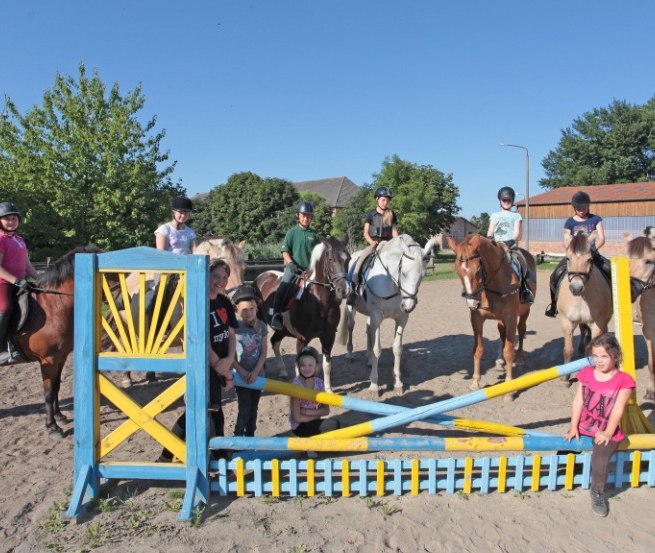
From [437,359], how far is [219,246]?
438cm

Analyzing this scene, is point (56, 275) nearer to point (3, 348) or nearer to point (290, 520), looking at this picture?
point (3, 348)

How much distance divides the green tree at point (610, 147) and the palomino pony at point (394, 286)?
194 ft

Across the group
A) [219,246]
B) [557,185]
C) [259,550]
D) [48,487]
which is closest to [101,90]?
[219,246]

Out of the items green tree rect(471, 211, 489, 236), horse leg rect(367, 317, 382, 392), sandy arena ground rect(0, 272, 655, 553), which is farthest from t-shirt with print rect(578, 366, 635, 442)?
green tree rect(471, 211, 489, 236)

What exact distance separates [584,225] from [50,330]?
6800mm

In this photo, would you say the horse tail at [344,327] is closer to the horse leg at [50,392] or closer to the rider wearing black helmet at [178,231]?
the rider wearing black helmet at [178,231]

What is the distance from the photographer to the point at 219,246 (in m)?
6.61

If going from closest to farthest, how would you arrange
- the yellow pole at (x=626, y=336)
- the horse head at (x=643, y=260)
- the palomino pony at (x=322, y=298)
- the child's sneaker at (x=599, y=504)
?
the child's sneaker at (x=599, y=504) < the yellow pole at (x=626, y=336) < the horse head at (x=643, y=260) < the palomino pony at (x=322, y=298)

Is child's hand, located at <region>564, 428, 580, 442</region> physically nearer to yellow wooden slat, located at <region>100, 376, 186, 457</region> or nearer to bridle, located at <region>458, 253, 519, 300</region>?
bridle, located at <region>458, 253, 519, 300</region>

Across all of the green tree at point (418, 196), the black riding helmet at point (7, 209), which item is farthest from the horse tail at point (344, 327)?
the green tree at point (418, 196)

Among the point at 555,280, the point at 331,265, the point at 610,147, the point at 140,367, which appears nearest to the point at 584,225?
the point at 555,280

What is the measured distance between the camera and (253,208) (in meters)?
50.1

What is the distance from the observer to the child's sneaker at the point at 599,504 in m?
3.60

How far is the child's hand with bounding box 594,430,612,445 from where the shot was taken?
369 cm
